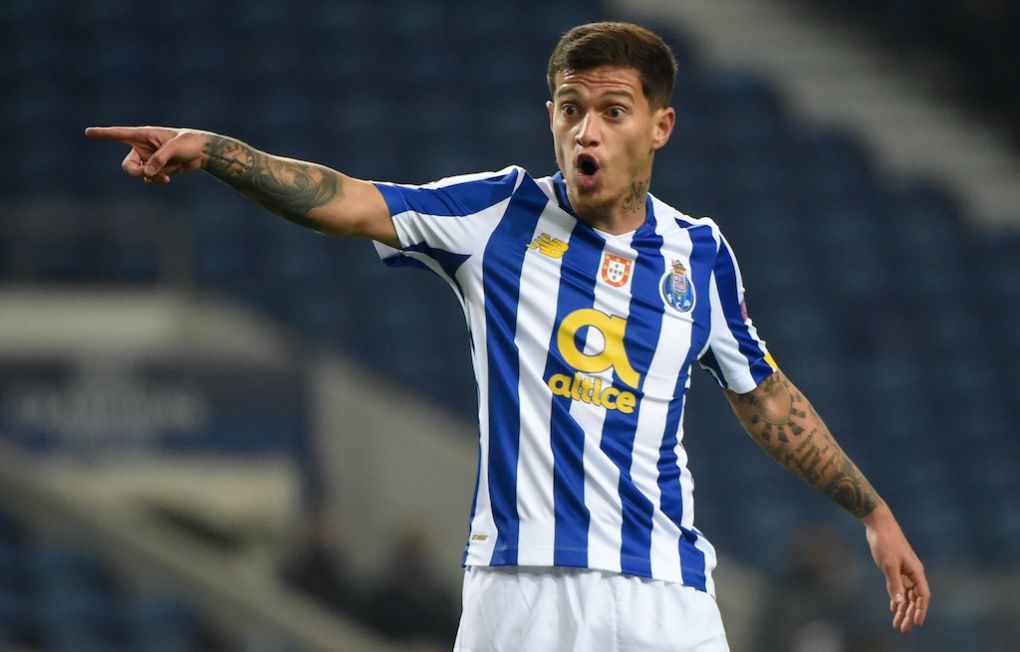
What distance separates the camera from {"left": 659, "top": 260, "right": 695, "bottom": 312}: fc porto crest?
303 centimetres

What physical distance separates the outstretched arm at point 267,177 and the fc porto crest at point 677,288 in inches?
23.0

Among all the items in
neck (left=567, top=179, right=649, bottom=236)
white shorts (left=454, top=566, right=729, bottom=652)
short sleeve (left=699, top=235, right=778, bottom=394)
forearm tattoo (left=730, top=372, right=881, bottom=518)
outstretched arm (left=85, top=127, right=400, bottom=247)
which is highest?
neck (left=567, top=179, right=649, bottom=236)

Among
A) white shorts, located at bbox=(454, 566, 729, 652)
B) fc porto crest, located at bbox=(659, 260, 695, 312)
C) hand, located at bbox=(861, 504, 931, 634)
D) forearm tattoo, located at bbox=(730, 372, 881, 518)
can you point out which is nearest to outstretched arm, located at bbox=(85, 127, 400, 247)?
fc porto crest, located at bbox=(659, 260, 695, 312)

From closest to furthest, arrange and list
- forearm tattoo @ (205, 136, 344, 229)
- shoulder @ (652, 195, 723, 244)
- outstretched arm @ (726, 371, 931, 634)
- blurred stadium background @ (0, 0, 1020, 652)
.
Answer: forearm tattoo @ (205, 136, 344, 229), shoulder @ (652, 195, 723, 244), outstretched arm @ (726, 371, 931, 634), blurred stadium background @ (0, 0, 1020, 652)

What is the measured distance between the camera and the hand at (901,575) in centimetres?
322

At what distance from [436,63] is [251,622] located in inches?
236

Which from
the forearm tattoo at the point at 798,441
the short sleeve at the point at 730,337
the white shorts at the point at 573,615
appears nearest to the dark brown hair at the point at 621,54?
the short sleeve at the point at 730,337

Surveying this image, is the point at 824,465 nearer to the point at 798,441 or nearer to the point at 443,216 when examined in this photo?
the point at 798,441

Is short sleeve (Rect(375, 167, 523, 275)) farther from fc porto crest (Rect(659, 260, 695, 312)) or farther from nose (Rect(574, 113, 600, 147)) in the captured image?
fc porto crest (Rect(659, 260, 695, 312))

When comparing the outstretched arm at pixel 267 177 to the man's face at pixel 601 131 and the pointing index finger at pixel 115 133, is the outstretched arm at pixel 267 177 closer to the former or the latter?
the pointing index finger at pixel 115 133

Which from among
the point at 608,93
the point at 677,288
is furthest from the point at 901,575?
the point at 608,93

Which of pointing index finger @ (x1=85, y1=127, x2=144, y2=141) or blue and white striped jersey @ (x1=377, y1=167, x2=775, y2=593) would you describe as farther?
blue and white striped jersey @ (x1=377, y1=167, x2=775, y2=593)

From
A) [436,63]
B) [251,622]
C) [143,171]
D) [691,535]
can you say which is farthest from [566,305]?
[436,63]

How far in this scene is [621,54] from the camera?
2.91 meters
